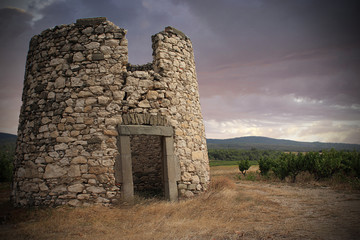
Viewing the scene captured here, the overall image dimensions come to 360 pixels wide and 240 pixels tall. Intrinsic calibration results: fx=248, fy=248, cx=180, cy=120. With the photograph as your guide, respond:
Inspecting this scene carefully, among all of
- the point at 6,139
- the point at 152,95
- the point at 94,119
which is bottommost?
the point at 94,119

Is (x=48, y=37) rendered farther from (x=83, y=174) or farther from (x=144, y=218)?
(x=144, y=218)

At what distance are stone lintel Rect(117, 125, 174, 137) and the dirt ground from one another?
1847 mm

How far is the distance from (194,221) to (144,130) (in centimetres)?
273

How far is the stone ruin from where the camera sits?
634cm

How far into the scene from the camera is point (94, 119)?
6555 millimetres

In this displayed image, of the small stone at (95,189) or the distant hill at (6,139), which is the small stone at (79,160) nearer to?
the small stone at (95,189)

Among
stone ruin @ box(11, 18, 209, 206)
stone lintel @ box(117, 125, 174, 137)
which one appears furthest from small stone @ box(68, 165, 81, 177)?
stone lintel @ box(117, 125, 174, 137)

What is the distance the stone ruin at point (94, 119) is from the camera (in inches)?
249

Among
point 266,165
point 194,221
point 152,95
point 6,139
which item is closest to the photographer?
point 194,221

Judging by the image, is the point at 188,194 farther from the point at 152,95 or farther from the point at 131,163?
the point at 152,95

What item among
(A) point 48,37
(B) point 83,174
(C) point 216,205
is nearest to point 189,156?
(C) point 216,205

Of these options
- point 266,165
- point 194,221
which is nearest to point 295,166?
point 266,165

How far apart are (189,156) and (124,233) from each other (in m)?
3.35

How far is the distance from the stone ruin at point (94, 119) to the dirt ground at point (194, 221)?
25.2 inches
